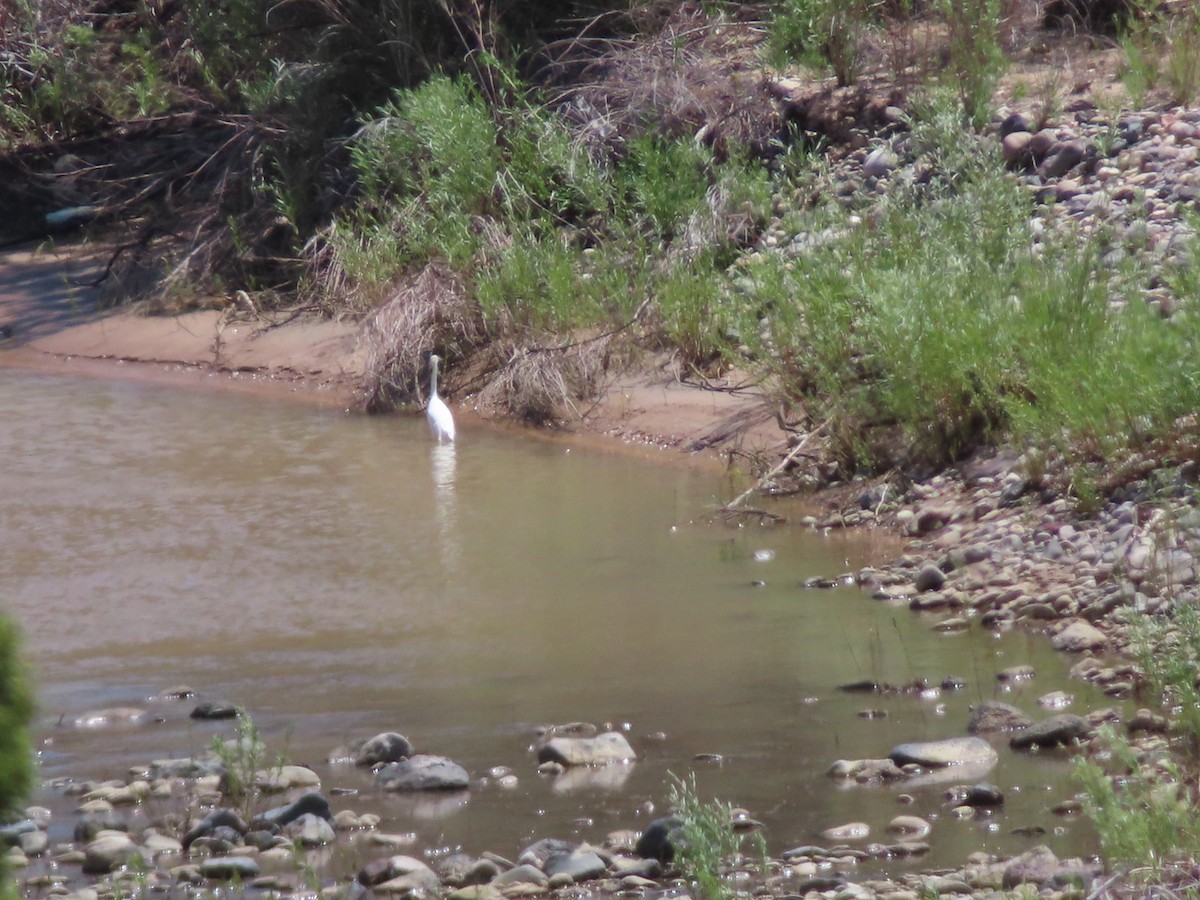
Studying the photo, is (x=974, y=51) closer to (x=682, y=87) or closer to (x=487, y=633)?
(x=682, y=87)

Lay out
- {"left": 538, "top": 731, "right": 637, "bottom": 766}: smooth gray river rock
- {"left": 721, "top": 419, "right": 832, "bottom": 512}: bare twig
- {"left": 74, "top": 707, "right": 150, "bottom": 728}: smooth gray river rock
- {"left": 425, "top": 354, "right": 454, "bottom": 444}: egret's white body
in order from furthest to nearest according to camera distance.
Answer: {"left": 425, "top": 354, "right": 454, "bottom": 444}: egret's white body
{"left": 721, "top": 419, "right": 832, "bottom": 512}: bare twig
{"left": 74, "top": 707, "right": 150, "bottom": 728}: smooth gray river rock
{"left": 538, "top": 731, "right": 637, "bottom": 766}: smooth gray river rock

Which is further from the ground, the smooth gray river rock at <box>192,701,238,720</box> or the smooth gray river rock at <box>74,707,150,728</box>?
the smooth gray river rock at <box>192,701,238,720</box>

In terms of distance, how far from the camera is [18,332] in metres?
12.8

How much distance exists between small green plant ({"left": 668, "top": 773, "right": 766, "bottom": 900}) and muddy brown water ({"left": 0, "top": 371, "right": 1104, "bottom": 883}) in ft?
1.05

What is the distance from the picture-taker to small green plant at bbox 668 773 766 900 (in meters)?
3.03

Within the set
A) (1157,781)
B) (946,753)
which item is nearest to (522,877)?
(946,753)

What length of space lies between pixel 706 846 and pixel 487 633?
8.43 ft

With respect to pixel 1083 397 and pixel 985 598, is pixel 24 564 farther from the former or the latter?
A: pixel 1083 397

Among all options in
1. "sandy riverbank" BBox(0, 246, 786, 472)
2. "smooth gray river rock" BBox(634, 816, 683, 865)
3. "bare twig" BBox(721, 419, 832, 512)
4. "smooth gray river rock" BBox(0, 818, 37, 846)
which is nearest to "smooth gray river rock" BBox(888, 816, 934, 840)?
→ "smooth gray river rock" BBox(634, 816, 683, 865)

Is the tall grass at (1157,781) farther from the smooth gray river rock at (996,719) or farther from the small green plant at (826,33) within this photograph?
the small green plant at (826,33)

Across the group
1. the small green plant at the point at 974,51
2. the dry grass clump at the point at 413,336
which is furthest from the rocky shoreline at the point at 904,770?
the dry grass clump at the point at 413,336

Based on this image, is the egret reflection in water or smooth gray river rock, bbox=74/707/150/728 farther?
the egret reflection in water

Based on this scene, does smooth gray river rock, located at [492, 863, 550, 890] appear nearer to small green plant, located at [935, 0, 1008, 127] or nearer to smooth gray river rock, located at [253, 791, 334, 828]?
smooth gray river rock, located at [253, 791, 334, 828]

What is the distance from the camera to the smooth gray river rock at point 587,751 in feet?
13.9
